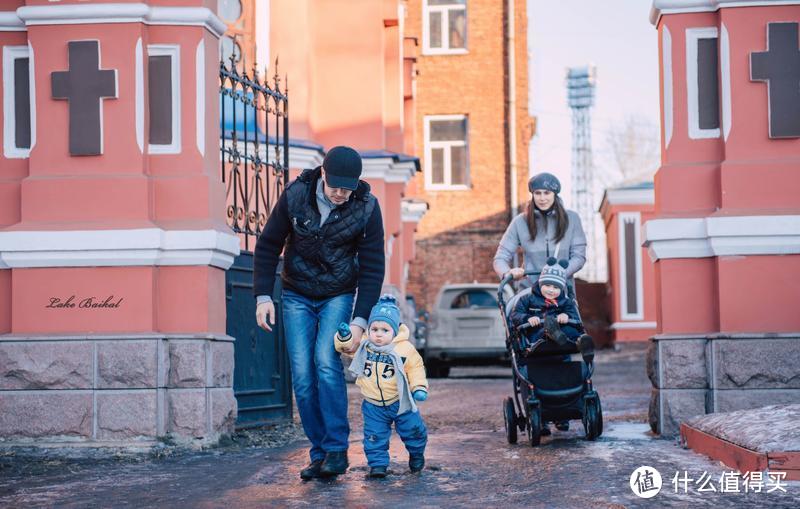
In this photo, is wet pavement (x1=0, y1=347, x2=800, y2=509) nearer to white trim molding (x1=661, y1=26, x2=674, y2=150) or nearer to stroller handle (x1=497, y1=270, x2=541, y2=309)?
stroller handle (x1=497, y1=270, x2=541, y2=309)

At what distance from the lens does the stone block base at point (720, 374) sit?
9.31 meters

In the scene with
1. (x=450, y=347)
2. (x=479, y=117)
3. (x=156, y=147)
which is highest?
(x=479, y=117)

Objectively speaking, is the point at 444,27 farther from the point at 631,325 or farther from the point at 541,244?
the point at 541,244

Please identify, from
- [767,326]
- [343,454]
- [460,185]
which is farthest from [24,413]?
[460,185]

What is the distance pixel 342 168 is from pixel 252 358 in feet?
13.2

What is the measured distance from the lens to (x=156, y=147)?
9.69 meters

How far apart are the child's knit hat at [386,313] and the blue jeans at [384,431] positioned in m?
0.46

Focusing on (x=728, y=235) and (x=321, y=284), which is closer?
(x=321, y=284)

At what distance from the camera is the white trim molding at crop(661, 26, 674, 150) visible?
9.93m

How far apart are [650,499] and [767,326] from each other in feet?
11.7

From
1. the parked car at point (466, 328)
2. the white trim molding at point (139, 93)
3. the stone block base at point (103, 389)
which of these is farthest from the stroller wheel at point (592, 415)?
the parked car at point (466, 328)

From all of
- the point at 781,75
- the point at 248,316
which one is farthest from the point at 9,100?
the point at 781,75

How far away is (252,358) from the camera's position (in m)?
10.9

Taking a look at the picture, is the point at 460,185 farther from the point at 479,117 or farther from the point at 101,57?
the point at 101,57
